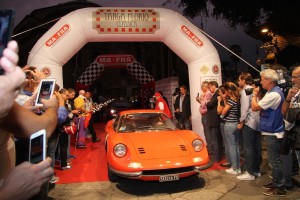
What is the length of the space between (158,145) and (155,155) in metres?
0.28

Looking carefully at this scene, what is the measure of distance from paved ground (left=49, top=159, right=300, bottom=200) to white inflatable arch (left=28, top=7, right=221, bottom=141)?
8.83 ft

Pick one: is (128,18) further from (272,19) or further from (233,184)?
(272,19)

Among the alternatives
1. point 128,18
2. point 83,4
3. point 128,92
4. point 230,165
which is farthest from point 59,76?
point 128,92

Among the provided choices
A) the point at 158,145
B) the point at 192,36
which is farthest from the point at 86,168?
the point at 192,36

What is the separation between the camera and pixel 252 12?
40.2 ft

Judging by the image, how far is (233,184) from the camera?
500cm

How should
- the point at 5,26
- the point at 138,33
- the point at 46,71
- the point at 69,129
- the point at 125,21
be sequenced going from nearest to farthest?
the point at 5,26 → the point at 69,129 → the point at 46,71 → the point at 125,21 → the point at 138,33

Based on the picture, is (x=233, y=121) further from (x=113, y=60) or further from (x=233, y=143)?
(x=113, y=60)

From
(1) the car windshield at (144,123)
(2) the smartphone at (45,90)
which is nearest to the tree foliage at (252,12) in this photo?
(1) the car windshield at (144,123)

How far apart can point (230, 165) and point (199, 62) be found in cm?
301

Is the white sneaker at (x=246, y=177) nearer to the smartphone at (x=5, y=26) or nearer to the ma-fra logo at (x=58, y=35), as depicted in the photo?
the smartphone at (x=5, y=26)

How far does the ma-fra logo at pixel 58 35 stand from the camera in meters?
7.34

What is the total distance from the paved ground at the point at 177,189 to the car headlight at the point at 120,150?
67 cm

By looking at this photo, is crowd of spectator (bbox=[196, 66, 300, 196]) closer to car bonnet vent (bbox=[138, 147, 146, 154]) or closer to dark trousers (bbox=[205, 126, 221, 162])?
dark trousers (bbox=[205, 126, 221, 162])
